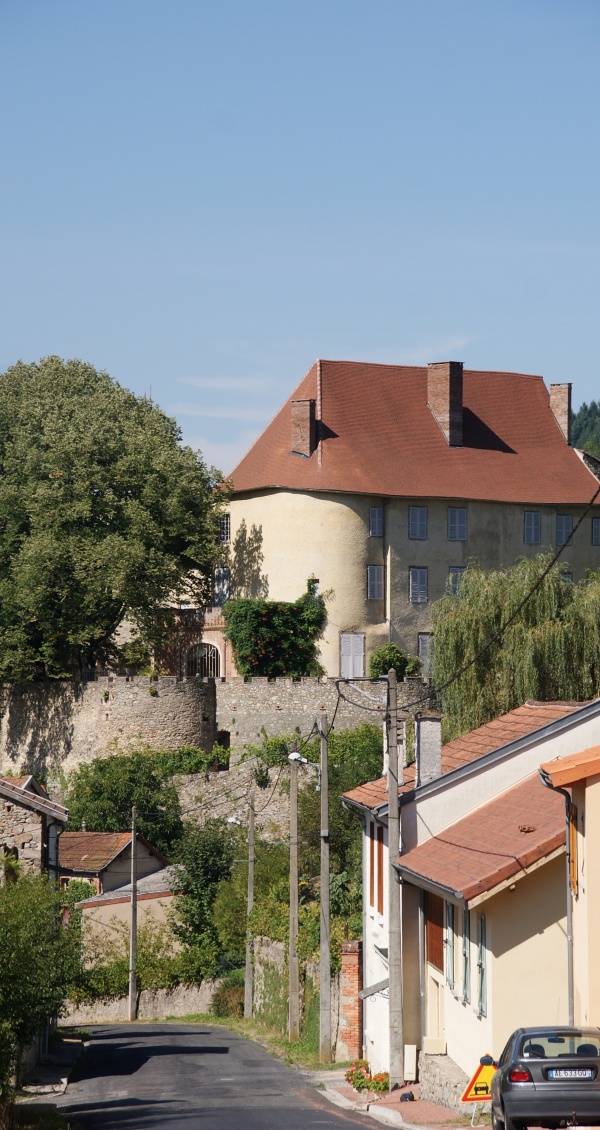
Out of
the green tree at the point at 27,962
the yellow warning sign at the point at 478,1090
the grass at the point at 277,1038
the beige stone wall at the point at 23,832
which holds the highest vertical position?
the beige stone wall at the point at 23,832

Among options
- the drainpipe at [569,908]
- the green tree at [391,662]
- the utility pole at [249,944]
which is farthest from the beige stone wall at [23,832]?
the green tree at [391,662]

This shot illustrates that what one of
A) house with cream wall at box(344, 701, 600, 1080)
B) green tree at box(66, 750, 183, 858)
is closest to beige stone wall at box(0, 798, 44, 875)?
house with cream wall at box(344, 701, 600, 1080)

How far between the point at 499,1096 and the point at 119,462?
4112 centimetres

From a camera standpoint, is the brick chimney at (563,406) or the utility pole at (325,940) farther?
the brick chimney at (563,406)

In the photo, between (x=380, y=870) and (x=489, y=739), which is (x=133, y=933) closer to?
(x=380, y=870)

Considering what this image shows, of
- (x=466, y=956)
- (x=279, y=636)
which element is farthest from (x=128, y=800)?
(x=466, y=956)

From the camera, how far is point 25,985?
68.9 ft

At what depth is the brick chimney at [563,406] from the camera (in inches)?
2512

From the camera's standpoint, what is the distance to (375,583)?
186ft

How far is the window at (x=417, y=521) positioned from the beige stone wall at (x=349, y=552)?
0.16 meters

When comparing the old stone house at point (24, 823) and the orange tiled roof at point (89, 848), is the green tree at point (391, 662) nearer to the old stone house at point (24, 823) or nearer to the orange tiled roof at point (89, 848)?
the orange tiled roof at point (89, 848)

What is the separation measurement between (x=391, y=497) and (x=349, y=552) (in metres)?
2.64

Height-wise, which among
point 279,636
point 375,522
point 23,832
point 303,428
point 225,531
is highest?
point 303,428

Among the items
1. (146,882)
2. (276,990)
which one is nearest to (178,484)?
(146,882)
